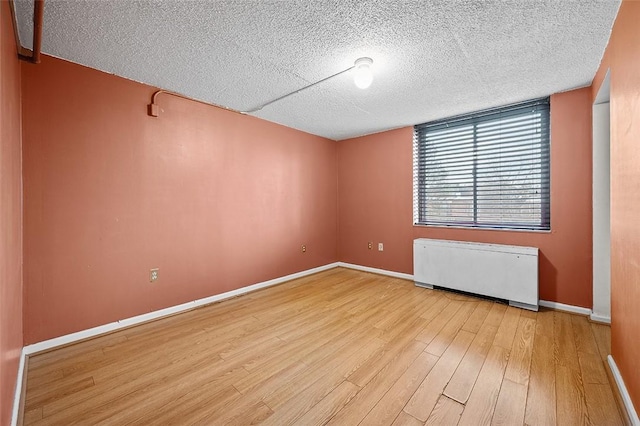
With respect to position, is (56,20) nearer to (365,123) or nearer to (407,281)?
(365,123)

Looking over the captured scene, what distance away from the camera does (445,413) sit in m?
1.50

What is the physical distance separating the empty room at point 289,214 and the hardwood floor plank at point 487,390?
0.02m

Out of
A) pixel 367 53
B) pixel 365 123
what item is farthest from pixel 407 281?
pixel 367 53

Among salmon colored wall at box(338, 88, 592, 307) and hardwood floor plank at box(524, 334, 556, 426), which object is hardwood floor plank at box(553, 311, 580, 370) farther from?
salmon colored wall at box(338, 88, 592, 307)

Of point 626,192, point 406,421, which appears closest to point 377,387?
point 406,421

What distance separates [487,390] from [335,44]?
2576 mm

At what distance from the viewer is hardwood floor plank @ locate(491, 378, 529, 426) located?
145cm

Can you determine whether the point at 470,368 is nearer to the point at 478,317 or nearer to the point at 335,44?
the point at 478,317

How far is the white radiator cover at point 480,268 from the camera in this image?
115 inches

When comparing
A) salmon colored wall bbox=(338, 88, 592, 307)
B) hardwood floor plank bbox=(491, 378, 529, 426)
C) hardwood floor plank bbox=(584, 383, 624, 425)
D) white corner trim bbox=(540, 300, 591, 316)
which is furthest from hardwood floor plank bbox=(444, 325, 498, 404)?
salmon colored wall bbox=(338, 88, 592, 307)

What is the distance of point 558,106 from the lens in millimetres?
2914

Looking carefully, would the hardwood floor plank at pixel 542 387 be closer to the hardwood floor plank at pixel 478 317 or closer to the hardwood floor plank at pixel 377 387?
the hardwood floor plank at pixel 478 317

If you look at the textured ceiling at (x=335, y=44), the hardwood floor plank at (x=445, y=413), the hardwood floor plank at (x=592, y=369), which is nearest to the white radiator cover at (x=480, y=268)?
the hardwood floor plank at (x=592, y=369)

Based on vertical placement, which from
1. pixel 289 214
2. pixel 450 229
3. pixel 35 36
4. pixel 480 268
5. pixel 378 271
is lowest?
pixel 378 271
